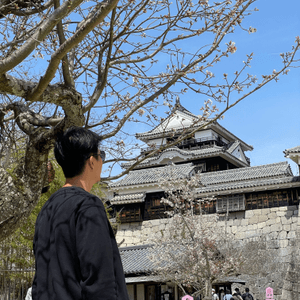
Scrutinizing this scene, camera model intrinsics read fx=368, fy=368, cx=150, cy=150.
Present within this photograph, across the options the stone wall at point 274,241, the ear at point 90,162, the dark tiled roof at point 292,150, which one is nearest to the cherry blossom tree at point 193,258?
the stone wall at point 274,241

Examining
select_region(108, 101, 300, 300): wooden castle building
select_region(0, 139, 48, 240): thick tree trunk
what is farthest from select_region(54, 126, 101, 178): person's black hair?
select_region(108, 101, 300, 300): wooden castle building

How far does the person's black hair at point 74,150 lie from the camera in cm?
163

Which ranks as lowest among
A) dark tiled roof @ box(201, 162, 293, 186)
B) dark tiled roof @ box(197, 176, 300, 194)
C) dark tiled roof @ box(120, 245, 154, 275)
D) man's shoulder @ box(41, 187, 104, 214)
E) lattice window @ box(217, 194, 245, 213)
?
dark tiled roof @ box(120, 245, 154, 275)

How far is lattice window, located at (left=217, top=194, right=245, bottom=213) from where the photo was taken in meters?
19.6

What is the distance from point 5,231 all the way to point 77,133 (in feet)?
9.78

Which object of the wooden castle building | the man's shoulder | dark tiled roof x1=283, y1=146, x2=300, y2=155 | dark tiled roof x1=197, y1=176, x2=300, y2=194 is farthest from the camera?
dark tiled roof x1=283, y1=146, x2=300, y2=155

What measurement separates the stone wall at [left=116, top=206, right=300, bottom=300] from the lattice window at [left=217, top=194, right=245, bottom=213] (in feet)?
1.41

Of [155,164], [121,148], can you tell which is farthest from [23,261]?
[155,164]

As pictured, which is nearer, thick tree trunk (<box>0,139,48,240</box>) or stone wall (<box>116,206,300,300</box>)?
thick tree trunk (<box>0,139,48,240</box>)

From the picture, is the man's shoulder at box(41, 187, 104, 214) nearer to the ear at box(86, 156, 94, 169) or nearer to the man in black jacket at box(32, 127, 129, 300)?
the man in black jacket at box(32, 127, 129, 300)

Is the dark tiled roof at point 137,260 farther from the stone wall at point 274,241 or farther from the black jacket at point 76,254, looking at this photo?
the black jacket at point 76,254

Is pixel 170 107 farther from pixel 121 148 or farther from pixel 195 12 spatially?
pixel 195 12

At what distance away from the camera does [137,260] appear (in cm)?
1756

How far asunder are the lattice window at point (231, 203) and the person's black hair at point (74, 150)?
60.8 feet
